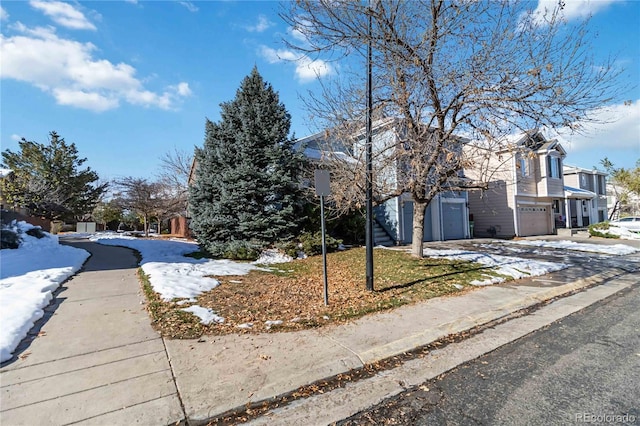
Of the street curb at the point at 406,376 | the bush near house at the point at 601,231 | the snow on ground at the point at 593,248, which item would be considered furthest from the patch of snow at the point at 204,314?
the bush near house at the point at 601,231

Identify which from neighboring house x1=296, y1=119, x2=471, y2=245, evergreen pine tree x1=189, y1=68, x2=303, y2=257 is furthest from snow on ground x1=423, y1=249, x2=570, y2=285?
evergreen pine tree x1=189, y1=68, x2=303, y2=257

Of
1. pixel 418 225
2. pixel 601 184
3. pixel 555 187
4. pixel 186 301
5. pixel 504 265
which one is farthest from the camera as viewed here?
pixel 601 184

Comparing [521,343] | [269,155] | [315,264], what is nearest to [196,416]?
[521,343]

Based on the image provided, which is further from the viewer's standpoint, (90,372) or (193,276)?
(193,276)

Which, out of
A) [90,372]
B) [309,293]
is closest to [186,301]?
[90,372]

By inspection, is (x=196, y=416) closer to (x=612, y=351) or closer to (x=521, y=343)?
(x=521, y=343)

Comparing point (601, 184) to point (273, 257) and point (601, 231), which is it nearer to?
point (601, 231)

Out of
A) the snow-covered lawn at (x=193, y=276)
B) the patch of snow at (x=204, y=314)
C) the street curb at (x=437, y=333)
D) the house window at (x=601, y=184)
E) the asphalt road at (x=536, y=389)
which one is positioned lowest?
the asphalt road at (x=536, y=389)

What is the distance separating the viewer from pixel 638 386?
3.17 meters

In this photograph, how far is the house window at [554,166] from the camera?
2233 centimetres

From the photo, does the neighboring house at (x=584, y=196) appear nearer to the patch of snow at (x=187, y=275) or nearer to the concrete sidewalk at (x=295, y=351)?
the concrete sidewalk at (x=295, y=351)

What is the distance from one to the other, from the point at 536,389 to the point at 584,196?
3012cm

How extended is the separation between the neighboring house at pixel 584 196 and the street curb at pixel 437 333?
22246 millimetres

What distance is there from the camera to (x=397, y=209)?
1576 centimetres
